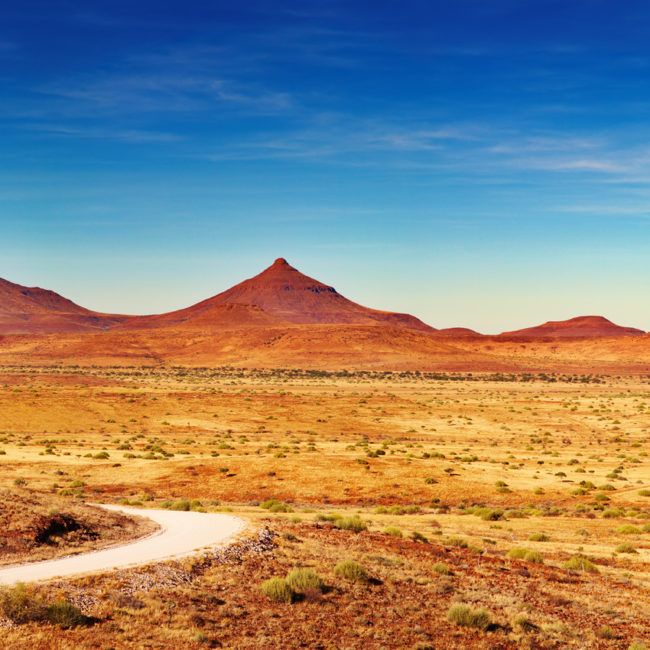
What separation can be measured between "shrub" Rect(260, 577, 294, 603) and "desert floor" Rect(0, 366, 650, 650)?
0.39ft

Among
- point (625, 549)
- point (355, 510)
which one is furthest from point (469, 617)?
point (355, 510)

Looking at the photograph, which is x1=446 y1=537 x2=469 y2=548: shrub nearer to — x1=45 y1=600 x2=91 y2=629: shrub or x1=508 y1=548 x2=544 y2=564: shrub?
x1=508 y1=548 x2=544 y2=564: shrub

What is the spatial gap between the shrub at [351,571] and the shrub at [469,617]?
237cm

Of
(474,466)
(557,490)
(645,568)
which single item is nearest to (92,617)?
(645,568)

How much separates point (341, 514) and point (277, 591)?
14325 millimetres

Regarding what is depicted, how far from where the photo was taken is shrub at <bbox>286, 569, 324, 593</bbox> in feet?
54.0

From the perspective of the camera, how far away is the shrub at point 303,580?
16.5m

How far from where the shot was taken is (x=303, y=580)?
16.6m

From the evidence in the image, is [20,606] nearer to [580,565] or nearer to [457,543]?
[457,543]

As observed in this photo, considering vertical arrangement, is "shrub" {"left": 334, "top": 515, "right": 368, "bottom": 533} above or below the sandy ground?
below

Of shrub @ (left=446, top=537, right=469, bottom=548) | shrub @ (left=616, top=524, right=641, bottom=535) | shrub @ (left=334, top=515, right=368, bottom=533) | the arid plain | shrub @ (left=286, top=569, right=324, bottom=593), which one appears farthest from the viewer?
shrub @ (left=616, top=524, right=641, bottom=535)

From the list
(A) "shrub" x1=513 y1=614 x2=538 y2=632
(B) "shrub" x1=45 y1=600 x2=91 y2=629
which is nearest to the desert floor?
(A) "shrub" x1=513 y1=614 x2=538 y2=632

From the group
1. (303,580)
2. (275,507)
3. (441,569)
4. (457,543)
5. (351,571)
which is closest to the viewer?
(303,580)

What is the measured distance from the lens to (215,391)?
9869 centimetres
